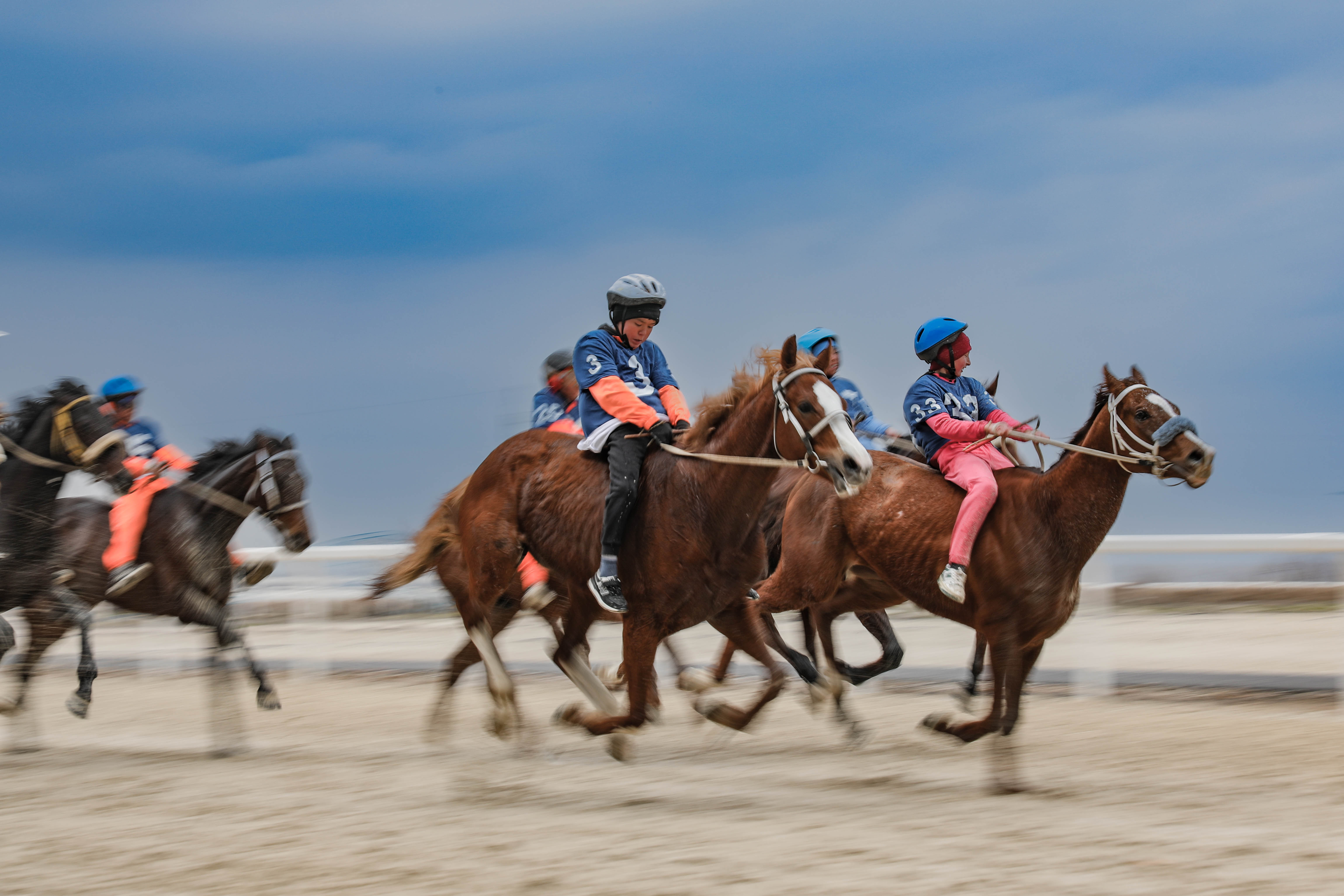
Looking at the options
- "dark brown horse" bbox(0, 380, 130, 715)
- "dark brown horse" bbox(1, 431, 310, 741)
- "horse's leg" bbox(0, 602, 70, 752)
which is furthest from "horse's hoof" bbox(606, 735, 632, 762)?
"horse's leg" bbox(0, 602, 70, 752)

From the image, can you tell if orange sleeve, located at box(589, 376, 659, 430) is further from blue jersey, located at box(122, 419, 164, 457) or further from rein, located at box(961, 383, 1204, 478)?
blue jersey, located at box(122, 419, 164, 457)

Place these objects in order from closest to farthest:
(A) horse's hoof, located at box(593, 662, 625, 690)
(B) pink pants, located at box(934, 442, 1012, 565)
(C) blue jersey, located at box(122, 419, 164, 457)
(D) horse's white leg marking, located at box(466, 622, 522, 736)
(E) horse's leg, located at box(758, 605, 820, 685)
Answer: (B) pink pants, located at box(934, 442, 1012, 565) < (D) horse's white leg marking, located at box(466, 622, 522, 736) < (E) horse's leg, located at box(758, 605, 820, 685) < (A) horse's hoof, located at box(593, 662, 625, 690) < (C) blue jersey, located at box(122, 419, 164, 457)

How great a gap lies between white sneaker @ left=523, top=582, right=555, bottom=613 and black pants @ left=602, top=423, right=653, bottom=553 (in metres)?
1.88

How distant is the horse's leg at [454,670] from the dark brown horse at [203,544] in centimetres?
139

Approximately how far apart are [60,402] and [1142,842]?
20.5 ft

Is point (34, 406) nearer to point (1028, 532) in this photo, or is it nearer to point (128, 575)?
point (128, 575)

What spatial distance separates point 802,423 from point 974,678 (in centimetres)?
310

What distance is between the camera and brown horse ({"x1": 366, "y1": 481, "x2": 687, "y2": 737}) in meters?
7.38

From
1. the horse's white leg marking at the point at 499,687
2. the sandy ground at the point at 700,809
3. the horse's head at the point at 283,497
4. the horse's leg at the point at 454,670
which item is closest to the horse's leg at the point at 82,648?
the sandy ground at the point at 700,809

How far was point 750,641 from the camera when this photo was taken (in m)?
6.30

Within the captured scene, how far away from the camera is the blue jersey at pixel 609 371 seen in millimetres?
6223

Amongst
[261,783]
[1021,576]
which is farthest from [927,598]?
[261,783]

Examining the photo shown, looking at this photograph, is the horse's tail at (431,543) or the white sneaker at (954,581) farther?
the horse's tail at (431,543)

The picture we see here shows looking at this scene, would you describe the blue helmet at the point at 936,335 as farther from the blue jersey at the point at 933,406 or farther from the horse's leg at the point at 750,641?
the horse's leg at the point at 750,641
